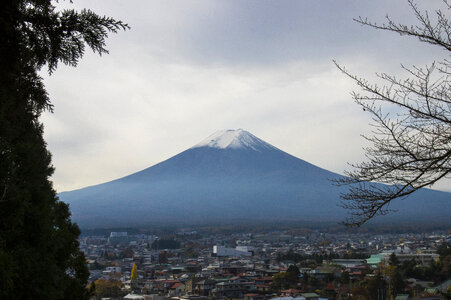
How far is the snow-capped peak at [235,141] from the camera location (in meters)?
122

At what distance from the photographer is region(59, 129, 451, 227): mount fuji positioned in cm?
9119

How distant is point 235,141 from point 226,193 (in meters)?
22.3

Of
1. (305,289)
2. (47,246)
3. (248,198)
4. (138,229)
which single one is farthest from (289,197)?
(47,246)

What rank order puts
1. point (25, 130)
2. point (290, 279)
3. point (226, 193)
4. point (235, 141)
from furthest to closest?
point (235, 141) < point (226, 193) < point (290, 279) < point (25, 130)

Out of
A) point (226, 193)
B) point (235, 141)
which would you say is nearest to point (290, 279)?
point (226, 193)

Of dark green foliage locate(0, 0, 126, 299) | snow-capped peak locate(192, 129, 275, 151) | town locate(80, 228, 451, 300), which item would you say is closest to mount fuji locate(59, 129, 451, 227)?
snow-capped peak locate(192, 129, 275, 151)

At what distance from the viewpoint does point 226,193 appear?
104500mm

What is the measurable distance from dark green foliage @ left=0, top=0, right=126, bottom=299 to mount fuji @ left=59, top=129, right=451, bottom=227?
7597 centimetres

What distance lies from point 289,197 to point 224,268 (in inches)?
2793

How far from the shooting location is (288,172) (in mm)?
111312

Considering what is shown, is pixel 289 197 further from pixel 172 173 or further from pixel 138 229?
pixel 138 229

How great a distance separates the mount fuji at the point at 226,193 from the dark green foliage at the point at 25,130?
249 ft

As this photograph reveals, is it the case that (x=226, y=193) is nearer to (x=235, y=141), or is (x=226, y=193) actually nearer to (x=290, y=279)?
(x=235, y=141)

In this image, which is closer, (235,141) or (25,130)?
(25,130)
